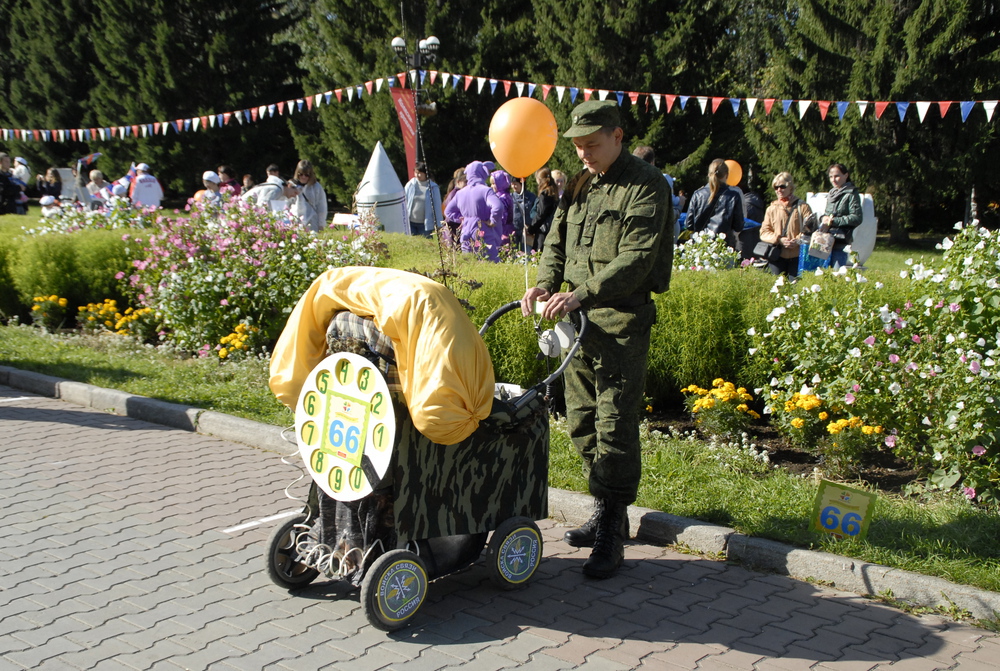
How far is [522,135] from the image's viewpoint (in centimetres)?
738

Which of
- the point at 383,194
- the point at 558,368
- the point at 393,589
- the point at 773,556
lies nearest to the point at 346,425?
the point at 393,589

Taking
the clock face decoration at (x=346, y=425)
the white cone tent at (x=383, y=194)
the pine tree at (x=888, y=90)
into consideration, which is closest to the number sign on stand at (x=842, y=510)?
the clock face decoration at (x=346, y=425)

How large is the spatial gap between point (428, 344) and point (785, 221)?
7.39m

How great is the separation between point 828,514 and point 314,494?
2.51 meters

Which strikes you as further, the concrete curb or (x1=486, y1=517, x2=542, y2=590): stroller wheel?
(x1=486, y1=517, x2=542, y2=590): stroller wheel

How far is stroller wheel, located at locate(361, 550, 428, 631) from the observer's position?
3564mm

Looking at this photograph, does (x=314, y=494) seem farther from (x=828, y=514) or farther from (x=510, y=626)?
(x=828, y=514)

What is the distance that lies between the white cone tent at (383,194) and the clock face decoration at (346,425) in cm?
1067

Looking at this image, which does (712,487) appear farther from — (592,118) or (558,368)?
(592,118)

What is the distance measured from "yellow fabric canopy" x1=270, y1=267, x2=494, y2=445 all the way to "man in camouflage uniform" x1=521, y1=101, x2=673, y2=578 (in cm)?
72

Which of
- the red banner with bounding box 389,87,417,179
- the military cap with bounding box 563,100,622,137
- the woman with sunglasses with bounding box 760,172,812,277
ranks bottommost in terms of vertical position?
the woman with sunglasses with bounding box 760,172,812,277

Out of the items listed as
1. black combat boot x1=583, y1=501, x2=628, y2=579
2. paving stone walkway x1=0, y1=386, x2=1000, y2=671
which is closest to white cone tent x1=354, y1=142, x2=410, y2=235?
paving stone walkway x1=0, y1=386, x2=1000, y2=671

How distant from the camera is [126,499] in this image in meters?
5.39

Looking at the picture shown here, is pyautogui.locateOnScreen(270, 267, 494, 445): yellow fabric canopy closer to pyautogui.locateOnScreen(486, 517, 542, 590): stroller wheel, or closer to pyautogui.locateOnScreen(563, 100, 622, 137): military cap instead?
pyautogui.locateOnScreen(486, 517, 542, 590): stroller wheel
